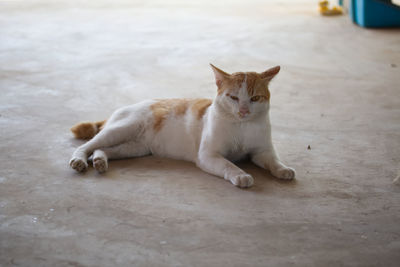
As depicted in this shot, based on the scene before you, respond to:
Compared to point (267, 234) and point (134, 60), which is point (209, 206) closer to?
point (267, 234)

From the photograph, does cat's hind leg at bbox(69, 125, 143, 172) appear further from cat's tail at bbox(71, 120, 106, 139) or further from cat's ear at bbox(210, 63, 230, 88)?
cat's ear at bbox(210, 63, 230, 88)

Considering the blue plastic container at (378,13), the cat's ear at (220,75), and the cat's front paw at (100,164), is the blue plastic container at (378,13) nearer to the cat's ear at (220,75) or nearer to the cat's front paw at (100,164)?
the cat's ear at (220,75)

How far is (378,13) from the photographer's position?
316 inches

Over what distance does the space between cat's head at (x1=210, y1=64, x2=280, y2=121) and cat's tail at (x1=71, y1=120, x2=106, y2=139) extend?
3.69 ft

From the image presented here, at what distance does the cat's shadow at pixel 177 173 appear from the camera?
2967 millimetres

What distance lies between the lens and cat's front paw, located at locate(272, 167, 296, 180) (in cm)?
302

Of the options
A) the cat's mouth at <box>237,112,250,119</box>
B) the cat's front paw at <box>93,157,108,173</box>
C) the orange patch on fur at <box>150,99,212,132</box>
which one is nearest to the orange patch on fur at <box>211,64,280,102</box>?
the cat's mouth at <box>237,112,250,119</box>

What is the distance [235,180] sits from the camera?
2902mm

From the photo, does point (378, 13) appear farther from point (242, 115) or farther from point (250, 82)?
point (242, 115)

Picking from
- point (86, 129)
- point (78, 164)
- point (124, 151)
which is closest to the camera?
point (78, 164)

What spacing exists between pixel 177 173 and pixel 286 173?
0.71 m

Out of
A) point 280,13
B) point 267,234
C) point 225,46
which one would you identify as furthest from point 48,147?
point 280,13

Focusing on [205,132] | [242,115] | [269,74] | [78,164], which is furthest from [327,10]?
[78,164]

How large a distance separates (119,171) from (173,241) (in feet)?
3.25
